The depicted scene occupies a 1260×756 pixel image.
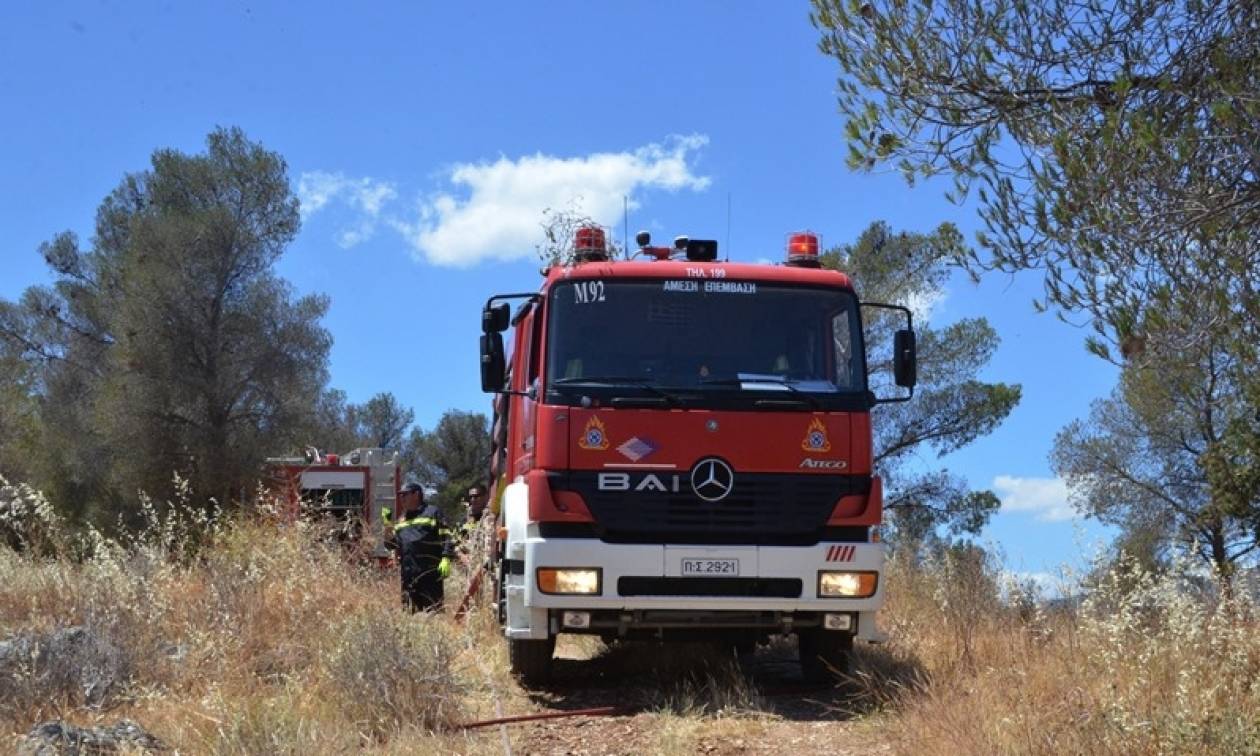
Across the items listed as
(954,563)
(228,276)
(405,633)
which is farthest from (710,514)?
(228,276)

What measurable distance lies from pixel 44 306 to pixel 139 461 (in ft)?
26.4

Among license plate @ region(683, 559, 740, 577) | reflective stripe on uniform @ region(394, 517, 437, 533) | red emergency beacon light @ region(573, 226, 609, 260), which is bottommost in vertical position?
license plate @ region(683, 559, 740, 577)

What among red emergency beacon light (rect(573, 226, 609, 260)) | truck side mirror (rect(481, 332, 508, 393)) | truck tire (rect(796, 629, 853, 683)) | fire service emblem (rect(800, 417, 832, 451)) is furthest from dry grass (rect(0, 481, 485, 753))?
red emergency beacon light (rect(573, 226, 609, 260))

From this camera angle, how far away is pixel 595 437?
314 inches

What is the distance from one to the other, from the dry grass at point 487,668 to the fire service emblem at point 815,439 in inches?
57.3

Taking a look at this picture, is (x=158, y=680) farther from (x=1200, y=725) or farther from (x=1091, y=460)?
(x=1091, y=460)

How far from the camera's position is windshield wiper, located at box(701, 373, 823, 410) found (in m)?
8.16

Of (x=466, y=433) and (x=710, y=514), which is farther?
(x=466, y=433)

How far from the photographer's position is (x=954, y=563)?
10.5m

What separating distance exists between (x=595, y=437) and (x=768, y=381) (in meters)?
1.22

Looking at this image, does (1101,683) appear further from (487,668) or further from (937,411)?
(937,411)

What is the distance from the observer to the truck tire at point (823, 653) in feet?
28.8

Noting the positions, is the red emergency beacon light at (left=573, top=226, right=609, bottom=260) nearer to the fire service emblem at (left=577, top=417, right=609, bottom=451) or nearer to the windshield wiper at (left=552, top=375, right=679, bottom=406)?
the windshield wiper at (left=552, top=375, right=679, bottom=406)

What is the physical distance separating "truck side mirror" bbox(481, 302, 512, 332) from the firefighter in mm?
4962
